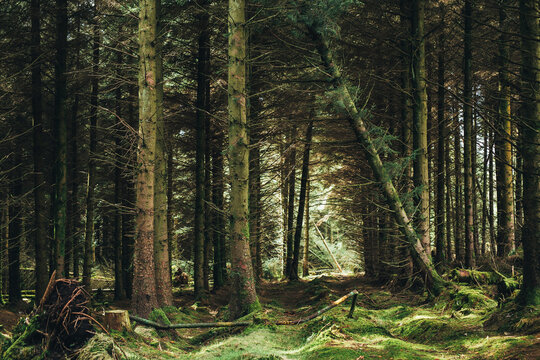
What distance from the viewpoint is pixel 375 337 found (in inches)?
246

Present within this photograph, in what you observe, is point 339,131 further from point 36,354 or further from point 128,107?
point 36,354

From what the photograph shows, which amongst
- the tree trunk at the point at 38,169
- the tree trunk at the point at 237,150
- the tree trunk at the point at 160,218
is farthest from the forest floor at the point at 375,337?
the tree trunk at the point at 38,169

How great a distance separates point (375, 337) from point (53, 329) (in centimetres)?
455

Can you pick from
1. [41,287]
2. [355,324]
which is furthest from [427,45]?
[41,287]

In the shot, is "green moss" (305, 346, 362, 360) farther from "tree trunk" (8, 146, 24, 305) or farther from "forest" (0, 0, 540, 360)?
"tree trunk" (8, 146, 24, 305)

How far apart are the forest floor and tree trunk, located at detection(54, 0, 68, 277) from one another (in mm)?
4838

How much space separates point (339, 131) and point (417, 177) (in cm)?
491

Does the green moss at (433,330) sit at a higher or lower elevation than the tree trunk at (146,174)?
lower

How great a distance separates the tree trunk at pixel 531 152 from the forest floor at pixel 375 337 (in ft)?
1.46

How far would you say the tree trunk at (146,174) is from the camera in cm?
846

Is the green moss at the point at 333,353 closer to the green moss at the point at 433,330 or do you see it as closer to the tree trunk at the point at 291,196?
the green moss at the point at 433,330

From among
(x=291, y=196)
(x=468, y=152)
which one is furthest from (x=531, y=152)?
→ (x=291, y=196)

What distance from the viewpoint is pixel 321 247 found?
114 feet

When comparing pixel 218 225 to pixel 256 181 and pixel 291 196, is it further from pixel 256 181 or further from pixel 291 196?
pixel 291 196
